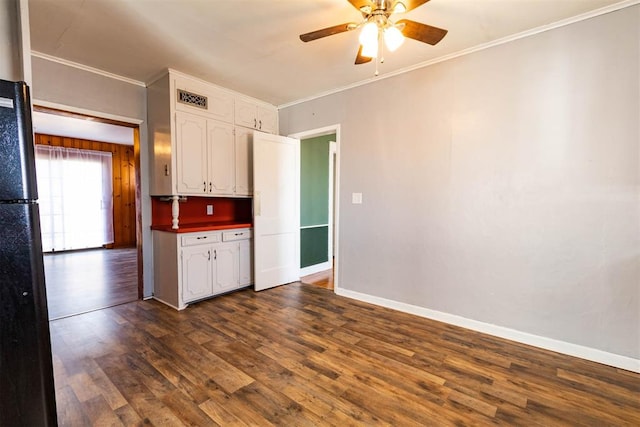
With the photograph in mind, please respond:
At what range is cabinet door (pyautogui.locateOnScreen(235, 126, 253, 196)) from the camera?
372 centimetres

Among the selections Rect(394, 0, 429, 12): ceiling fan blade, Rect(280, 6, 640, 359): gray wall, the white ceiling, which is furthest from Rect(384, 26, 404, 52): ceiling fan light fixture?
the white ceiling

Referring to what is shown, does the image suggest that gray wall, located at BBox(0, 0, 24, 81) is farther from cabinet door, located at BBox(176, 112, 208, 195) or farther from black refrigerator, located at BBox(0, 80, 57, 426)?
cabinet door, located at BBox(176, 112, 208, 195)

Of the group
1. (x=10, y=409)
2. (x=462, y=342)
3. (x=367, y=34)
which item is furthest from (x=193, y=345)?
(x=367, y=34)

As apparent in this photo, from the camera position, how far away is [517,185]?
244 centimetres

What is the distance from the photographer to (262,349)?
230 cm

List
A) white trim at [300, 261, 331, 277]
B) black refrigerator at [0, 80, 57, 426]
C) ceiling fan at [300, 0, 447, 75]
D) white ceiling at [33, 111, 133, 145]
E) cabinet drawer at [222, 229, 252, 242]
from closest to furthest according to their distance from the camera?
black refrigerator at [0, 80, 57, 426] < ceiling fan at [300, 0, 447, 75] < cabinet drawer at [222, 229, 252, 242] < white trim at [300, 261, 331, 277] < white ceiling at [33, 111, 133, 145]

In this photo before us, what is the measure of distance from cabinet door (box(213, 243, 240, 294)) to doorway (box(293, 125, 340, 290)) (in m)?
1.10

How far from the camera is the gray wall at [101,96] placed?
2730mm

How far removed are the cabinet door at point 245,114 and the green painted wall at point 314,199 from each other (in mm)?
931

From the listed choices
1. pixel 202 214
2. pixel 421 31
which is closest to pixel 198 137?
pixel 202 214

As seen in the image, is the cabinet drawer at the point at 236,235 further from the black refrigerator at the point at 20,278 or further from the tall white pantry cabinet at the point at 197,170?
the black refrigerator at the point at 20,278

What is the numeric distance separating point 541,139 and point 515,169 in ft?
0.92

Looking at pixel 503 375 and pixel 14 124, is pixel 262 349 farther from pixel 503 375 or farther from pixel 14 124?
pixel 14 124

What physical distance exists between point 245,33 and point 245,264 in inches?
100
